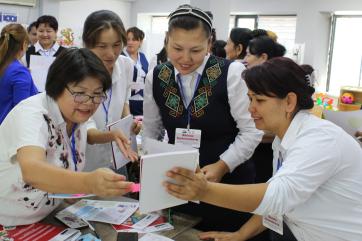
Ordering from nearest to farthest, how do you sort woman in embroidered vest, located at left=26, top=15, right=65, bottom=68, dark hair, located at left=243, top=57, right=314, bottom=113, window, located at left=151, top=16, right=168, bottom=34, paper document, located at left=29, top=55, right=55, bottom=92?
dark hair, located at left=243, top=57, right=314, bottom=113, paper document, located at left=29, top=55, right=55, bottom=92, woman in embroidered vest, located at left=26, top=15, right=65, bottom=68, window, located at left=151, top=16, right=168, bottom=34

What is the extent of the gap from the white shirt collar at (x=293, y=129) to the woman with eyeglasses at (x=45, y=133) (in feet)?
2.27

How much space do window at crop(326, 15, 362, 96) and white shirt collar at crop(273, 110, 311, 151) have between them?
7687 mm

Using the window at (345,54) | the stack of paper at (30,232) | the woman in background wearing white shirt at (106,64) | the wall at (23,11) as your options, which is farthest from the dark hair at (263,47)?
the wall at (23,11)

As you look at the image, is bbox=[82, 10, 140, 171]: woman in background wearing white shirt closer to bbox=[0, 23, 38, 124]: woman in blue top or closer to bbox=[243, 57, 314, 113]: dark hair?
bbox=[243, 57, 314, 113]: dark hair

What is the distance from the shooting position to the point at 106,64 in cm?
196

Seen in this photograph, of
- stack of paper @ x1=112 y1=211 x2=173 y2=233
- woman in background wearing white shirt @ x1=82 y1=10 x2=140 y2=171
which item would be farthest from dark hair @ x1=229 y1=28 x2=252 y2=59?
stack of paper @ x1=112 y1=211 x2=173 y2=233

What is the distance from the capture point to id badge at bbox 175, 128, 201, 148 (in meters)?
1.68

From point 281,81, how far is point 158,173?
54cm

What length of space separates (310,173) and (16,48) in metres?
2.42

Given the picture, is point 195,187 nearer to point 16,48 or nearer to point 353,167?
point 353,167

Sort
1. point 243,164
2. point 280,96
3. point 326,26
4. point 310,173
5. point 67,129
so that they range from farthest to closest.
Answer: point 326,26 < point 243,164 < point 67,129 < point 280,96 < point 310,173

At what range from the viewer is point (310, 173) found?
114cm

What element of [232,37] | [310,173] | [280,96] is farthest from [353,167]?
[232,37]

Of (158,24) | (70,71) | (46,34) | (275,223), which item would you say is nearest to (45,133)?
(70,71)
